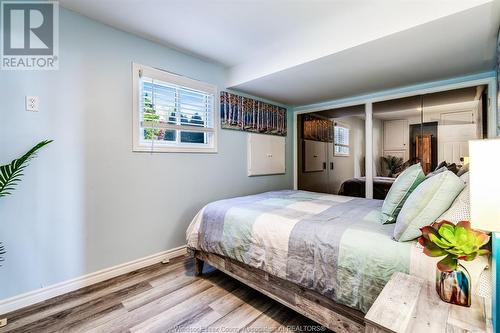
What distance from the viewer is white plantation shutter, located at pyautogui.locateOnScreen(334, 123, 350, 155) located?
151 inches

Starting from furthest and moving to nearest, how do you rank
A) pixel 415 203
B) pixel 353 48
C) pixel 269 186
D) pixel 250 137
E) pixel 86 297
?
1. pixel 269 186
2. pixel 250 137
3. pixel 353 48
4. pixel 86 297
5. pixel 415 203

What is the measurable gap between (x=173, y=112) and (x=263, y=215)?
5.60 feet

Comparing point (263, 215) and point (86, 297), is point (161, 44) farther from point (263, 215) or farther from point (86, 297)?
point (86, 297)

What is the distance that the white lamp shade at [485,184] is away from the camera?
0.72 m

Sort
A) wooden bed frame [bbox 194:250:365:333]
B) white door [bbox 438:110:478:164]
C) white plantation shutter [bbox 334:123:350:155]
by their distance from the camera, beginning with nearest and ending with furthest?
wooden bed frame [bbox 194:250:365:333] → white door [bbox 438:110:478:164] → white plantation shutter [bbox 334:123:350:155]

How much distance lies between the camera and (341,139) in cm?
391

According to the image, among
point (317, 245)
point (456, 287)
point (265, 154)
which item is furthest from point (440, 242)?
point (265, 154)

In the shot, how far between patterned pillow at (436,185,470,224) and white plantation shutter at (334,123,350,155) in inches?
107

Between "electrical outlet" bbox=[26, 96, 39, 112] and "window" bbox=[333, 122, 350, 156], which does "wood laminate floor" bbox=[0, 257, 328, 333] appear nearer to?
"electrical outlet" bbox=[26, 96, 39, 112]

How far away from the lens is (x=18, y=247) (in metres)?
1.75

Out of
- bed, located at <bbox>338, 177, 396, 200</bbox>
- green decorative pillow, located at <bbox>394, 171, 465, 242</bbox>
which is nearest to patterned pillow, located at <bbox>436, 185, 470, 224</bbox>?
green decorative pillow, located at <bbox>394, 171, 465, 242</bbox>

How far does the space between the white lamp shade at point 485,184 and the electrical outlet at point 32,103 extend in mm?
2739

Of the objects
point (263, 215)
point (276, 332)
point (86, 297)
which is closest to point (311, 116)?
point (263, 215)

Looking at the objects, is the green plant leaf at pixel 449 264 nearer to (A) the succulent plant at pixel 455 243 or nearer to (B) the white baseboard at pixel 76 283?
(A) the succulent plant at pixel 455 243
